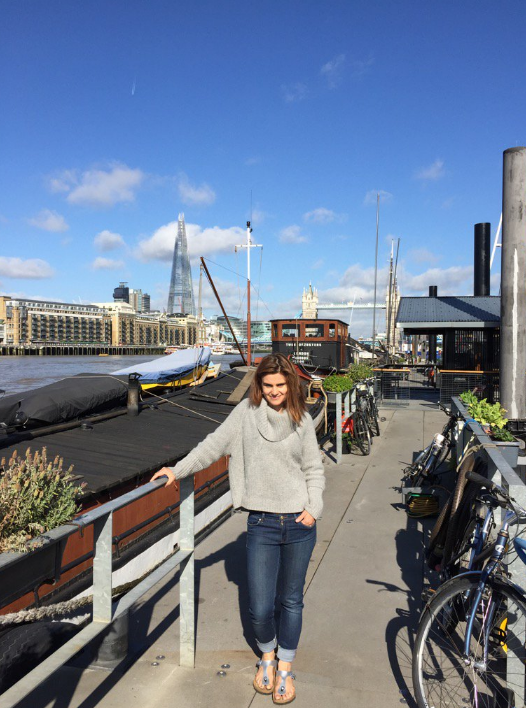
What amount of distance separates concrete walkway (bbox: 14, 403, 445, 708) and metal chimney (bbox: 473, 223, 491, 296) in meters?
22.8

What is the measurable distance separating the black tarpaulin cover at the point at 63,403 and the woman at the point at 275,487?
247 inches

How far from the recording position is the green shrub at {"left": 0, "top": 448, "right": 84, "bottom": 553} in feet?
8.21

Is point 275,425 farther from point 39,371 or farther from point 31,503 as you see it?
point 39,371

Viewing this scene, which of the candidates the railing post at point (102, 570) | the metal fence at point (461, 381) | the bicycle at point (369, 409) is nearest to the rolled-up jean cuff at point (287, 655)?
the railing post at point (102, 570)

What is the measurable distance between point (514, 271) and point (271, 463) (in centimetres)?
1065


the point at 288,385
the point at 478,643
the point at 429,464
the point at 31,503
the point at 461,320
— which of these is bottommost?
the point at 429,464

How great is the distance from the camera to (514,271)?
1177cm

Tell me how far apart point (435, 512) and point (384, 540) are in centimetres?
97

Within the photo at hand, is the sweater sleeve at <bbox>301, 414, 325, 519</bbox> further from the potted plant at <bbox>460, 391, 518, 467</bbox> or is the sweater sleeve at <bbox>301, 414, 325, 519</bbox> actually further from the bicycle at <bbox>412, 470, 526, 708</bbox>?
the potted plant at <bbox>460, 391, 518, 467</bbox>

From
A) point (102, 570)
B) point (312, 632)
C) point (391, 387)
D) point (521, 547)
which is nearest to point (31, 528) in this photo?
point (102, 570)

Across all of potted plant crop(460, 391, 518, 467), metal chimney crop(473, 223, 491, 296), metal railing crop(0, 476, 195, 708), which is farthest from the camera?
metal chimney crop(473, 223, 491, 296)

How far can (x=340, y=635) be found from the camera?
3.70m

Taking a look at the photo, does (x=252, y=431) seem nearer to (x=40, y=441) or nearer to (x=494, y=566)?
(x=494, y=566)

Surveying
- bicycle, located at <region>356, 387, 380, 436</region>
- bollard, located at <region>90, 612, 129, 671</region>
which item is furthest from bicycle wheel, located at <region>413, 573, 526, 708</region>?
bicycle, located at <region>356, 387, 380, 436</region>
